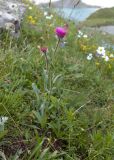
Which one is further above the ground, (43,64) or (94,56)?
(43,64)

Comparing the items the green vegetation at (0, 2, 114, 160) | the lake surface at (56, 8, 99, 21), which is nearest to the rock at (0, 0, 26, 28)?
the green vegetation at (0, 2, 114, 160)

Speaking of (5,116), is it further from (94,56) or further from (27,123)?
(94,56)

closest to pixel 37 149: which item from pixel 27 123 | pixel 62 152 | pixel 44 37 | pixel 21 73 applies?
pixel 62 152

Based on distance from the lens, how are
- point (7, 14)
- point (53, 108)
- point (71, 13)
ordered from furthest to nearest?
point (7, 14) → point (71, 13) → point (53, 108)

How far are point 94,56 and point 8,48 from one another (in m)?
1.81

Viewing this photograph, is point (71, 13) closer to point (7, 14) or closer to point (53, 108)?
point (53, 108)

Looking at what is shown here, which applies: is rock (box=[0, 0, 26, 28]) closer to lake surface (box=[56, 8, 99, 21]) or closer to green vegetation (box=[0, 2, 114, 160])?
green vegetation (box=[0, 2, 114, 160])

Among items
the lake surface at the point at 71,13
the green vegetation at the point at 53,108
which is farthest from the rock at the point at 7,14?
the lake surface at the point at 71,13

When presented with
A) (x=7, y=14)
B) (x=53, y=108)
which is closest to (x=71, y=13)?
(x=53, y=108)

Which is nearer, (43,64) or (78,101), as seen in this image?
(78,101)

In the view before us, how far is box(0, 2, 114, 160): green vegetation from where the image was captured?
3127mm

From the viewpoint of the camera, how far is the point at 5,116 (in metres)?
3.21

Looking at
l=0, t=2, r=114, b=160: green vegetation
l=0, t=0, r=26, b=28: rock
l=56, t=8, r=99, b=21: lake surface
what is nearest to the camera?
l=0, t=2, r=114, b=160: green vegetation

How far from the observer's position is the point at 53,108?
3.54m
